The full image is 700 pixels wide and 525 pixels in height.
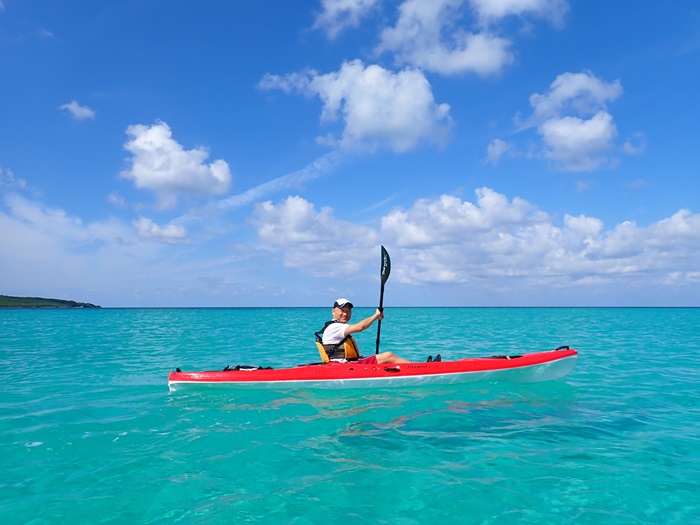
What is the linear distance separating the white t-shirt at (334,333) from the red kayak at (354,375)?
0.54 meters

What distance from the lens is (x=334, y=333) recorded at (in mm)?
10977

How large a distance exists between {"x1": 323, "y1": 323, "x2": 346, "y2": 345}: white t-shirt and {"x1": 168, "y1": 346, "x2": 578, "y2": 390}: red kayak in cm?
54

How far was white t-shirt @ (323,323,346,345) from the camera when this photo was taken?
10.9 m

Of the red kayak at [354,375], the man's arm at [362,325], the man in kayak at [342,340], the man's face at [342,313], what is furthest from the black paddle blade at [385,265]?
the red kayak at [354,375]

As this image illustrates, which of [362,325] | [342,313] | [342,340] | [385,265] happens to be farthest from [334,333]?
[385,265]

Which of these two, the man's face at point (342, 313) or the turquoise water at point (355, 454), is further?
the man's face at point (342, 313)

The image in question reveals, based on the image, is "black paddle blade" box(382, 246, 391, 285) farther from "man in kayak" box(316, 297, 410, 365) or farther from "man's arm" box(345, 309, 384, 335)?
"man's arm" box(345, 309, 384, 335)

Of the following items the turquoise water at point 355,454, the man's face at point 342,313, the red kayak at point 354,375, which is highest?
the man's face at point 342,313

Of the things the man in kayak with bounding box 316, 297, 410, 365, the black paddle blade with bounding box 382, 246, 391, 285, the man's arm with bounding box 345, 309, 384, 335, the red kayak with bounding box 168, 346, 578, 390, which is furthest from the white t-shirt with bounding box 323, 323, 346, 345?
the black paddle blade with bounding box 382, 246, 391, 285

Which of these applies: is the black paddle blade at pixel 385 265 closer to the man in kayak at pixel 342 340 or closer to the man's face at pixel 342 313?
the man in kayak at pixel 342 340

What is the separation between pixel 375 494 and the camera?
541cm

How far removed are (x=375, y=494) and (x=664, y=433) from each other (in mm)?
5569

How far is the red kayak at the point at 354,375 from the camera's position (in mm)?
10992

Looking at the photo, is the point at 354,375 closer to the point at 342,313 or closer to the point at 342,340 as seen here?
the point at 342,340
